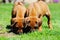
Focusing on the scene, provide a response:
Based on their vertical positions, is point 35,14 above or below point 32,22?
above

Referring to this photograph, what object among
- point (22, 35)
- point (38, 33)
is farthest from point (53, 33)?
point (22, 35)

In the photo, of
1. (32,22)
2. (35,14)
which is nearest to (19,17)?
(35,14)

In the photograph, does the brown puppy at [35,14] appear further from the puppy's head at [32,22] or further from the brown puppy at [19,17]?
→ the brown puppy at [19,17]

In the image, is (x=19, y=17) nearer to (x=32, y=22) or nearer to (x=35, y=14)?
(x=35, y=14)

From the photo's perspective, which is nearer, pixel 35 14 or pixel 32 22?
pixel 32 22

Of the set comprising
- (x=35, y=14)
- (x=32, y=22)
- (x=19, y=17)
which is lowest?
(x=32, y=22)

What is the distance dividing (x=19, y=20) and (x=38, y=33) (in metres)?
0.88

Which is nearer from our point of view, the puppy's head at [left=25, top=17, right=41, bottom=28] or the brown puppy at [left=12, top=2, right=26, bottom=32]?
the puppy's head at [left=25, top=17, right=41, bottom=28]

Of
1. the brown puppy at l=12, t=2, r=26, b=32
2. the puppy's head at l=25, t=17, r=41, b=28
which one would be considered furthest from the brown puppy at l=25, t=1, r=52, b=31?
the brown puppy at l=12, t=2, r=26, b=32

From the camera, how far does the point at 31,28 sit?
9875 mm

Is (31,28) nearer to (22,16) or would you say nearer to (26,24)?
(26,24)

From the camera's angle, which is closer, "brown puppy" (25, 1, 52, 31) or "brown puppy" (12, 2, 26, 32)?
"brown puppy" (25, 1, 52, 31)

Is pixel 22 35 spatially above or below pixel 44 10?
below

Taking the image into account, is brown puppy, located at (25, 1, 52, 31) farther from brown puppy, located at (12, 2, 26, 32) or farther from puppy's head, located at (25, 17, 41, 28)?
brown puppy, located at (12, 2, 26, 32)
